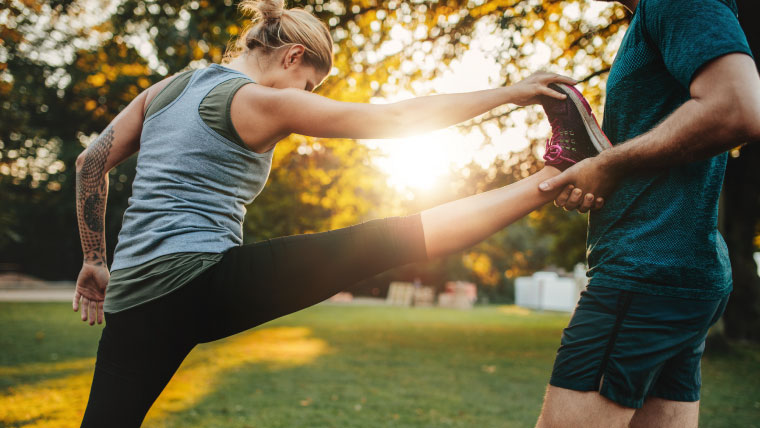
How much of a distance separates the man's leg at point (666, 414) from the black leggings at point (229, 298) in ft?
3.18

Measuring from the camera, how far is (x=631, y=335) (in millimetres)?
1691

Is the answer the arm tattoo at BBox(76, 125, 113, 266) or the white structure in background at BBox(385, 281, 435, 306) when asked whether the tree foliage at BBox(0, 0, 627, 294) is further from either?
the white structure in background at BBox(385, 281, 435, 306)

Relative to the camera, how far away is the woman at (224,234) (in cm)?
175

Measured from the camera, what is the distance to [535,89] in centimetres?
200

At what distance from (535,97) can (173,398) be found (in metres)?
5.04

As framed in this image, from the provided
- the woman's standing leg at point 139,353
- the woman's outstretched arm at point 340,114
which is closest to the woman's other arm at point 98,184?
the woman's outstretched arm at point 340,114

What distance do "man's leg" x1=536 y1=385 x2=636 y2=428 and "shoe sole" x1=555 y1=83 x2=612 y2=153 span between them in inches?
32.7

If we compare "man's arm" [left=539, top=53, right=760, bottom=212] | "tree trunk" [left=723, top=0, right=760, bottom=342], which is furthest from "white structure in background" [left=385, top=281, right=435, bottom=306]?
"man's arm" [left=539, top=53, right=760, bottom=212]

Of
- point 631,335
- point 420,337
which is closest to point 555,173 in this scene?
point 631,335

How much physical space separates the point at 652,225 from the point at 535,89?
65 centimetres

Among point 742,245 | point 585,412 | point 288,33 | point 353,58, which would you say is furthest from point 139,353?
point 742,245

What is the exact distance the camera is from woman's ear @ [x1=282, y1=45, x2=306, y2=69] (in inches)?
79.5

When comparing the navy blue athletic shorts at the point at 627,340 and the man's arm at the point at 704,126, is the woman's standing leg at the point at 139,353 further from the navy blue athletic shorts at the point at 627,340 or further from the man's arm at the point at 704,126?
the man's arm at the point at 704,126

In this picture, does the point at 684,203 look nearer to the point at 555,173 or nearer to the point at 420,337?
the point at 555,173
